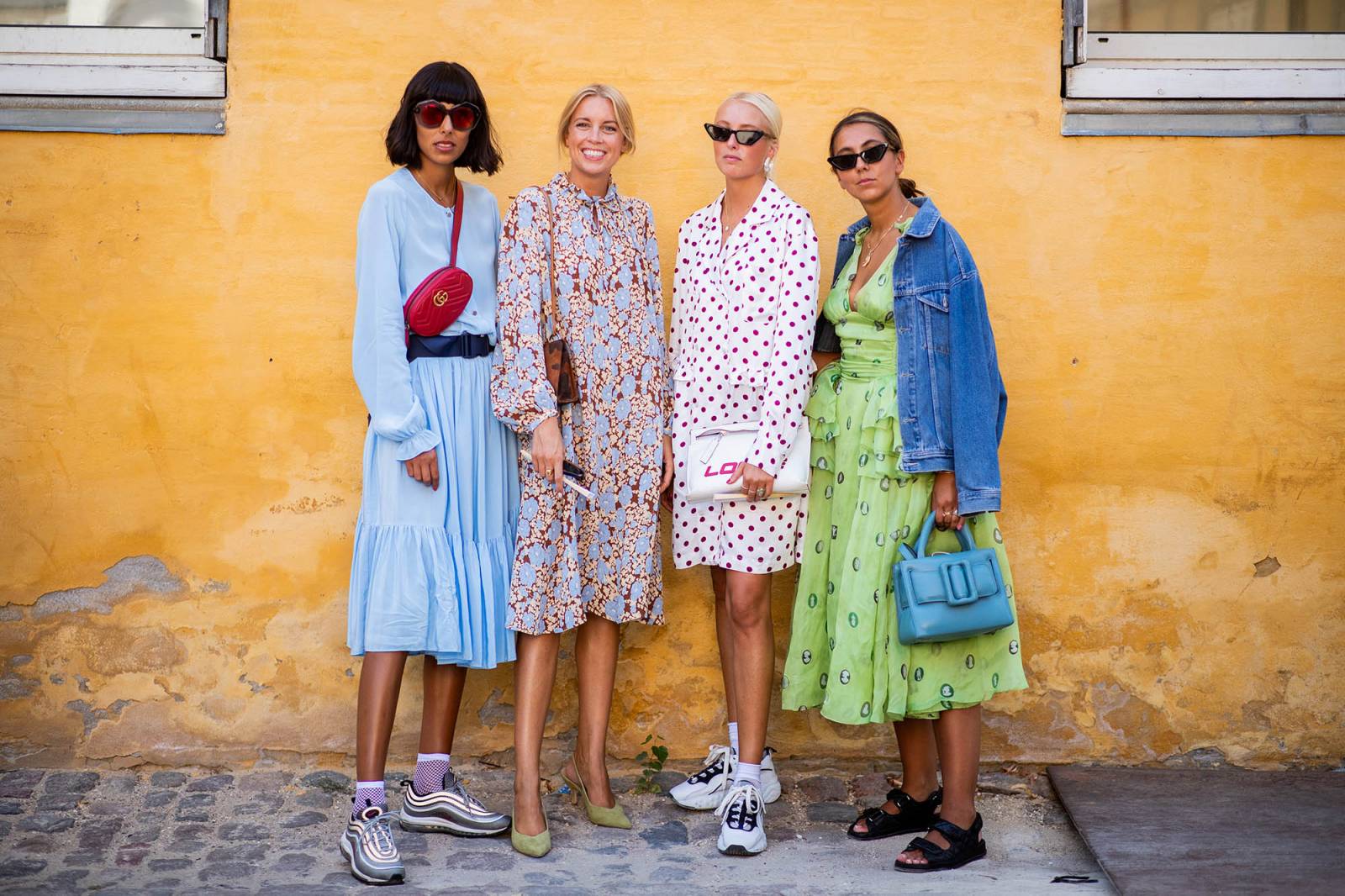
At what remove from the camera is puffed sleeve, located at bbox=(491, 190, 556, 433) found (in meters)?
3.73

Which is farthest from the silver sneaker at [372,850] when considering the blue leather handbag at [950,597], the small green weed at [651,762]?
the blue leather handbag at [950,597]

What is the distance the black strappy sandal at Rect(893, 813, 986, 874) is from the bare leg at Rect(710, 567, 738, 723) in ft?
2.43

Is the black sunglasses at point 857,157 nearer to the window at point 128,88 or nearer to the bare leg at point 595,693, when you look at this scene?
the bare leg at point 595,693

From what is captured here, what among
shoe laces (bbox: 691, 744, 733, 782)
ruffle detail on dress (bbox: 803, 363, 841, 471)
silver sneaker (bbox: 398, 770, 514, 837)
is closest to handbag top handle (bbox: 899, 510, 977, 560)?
ruffle detail on dress (bbox: 803, 363, 841, 471)

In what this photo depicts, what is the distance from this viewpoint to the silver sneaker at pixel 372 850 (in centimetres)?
359

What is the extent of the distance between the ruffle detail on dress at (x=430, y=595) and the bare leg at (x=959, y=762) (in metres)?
1.39

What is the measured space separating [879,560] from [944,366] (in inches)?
24.2

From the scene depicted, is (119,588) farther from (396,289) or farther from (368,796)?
(396,289)

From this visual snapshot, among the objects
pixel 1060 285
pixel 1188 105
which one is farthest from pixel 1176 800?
pixel 1188 105

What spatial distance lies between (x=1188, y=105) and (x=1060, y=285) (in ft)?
2.60

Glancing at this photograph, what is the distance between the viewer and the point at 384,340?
12.2 feet

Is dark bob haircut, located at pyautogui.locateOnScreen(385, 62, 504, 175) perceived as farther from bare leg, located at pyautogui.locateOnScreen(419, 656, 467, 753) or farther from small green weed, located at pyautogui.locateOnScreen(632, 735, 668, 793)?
small green weed, located at pyautogui.locateOnScreen(632, 735, 668, 793)

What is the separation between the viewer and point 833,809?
4.27 m

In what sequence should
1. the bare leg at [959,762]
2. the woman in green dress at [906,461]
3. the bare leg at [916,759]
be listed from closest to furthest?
the woman in green dress at [906,461] → the bare leg at [959,762] → the bare leg at [916,759]
